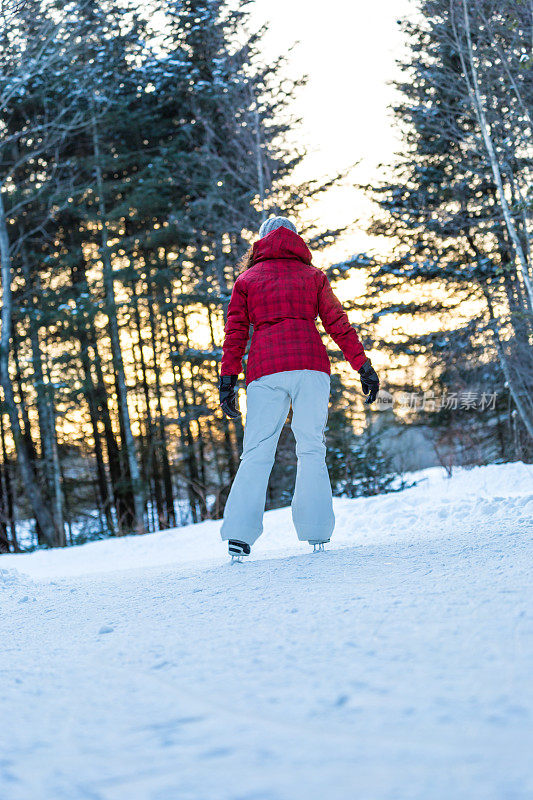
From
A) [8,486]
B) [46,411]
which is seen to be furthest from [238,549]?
[8,486]

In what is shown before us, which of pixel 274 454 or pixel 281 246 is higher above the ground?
pixel 281 246

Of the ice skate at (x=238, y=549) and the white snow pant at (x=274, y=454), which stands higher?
the white snow pant at (x=274, y=454)

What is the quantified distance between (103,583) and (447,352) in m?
11.9

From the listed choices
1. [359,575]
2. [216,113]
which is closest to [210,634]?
[359,575]

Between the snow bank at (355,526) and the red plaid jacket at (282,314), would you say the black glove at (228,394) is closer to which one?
the red plaid jacket at (282,314)

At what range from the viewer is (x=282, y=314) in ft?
13.1

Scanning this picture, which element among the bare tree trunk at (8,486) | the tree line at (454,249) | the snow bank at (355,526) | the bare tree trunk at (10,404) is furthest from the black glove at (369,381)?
the bare tree trunk at (8,486)

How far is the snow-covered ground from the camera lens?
4.05ft

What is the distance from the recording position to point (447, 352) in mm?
14531

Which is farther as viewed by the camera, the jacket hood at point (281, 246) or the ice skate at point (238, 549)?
the jacket hood at point (281, 246)

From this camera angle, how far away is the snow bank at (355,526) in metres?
5.54

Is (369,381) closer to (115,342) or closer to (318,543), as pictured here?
(318,543)

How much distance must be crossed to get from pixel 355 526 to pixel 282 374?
3016 mm

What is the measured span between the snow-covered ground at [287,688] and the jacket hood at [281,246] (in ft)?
6.56
